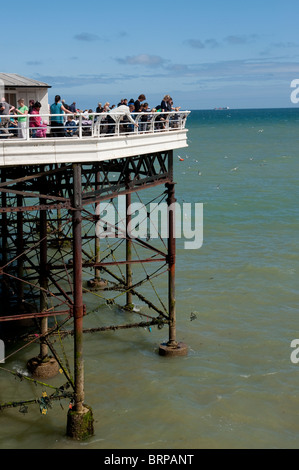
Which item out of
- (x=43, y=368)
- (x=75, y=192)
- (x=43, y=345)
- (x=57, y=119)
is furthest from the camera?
(x=43, y=368)

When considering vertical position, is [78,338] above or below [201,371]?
above

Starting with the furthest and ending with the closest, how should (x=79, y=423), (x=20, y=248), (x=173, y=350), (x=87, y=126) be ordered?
1. (x=20, y=248)
2. (x=173, y=350)
3. (x=79, y=423)
4. (x=87, y=126)

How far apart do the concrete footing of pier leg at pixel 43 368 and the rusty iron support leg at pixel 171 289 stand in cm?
402

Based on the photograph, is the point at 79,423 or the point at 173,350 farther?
the point at 173,350

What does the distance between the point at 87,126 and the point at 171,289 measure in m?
7.52

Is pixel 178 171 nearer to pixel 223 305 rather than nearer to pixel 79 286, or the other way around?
pixel 223 305

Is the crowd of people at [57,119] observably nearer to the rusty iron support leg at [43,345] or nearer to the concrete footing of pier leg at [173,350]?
the rusty iron support leg at [43,345]

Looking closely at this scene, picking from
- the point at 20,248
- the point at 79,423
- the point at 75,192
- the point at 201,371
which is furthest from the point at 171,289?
the point at 75,192

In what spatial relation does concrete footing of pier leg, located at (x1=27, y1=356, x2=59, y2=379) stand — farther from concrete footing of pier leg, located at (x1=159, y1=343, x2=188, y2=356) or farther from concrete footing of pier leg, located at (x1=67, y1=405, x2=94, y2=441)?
concrete footing of pier leg, located at (x1=159, y1=343, x2=188, y2=356)

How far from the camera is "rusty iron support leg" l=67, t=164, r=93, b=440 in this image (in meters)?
Answer: 16.4

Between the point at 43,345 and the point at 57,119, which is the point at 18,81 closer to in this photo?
the point at 57,119

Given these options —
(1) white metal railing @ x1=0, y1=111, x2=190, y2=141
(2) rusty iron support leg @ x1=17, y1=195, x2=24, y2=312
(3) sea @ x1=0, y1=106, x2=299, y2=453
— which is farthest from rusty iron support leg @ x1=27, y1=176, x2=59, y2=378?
(2) rusty iron support leg @ x1=17, y1=195, x2=24, y2=312

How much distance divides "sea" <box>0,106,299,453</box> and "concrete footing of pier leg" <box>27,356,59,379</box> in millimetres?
291

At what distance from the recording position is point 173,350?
2280 centimetres
